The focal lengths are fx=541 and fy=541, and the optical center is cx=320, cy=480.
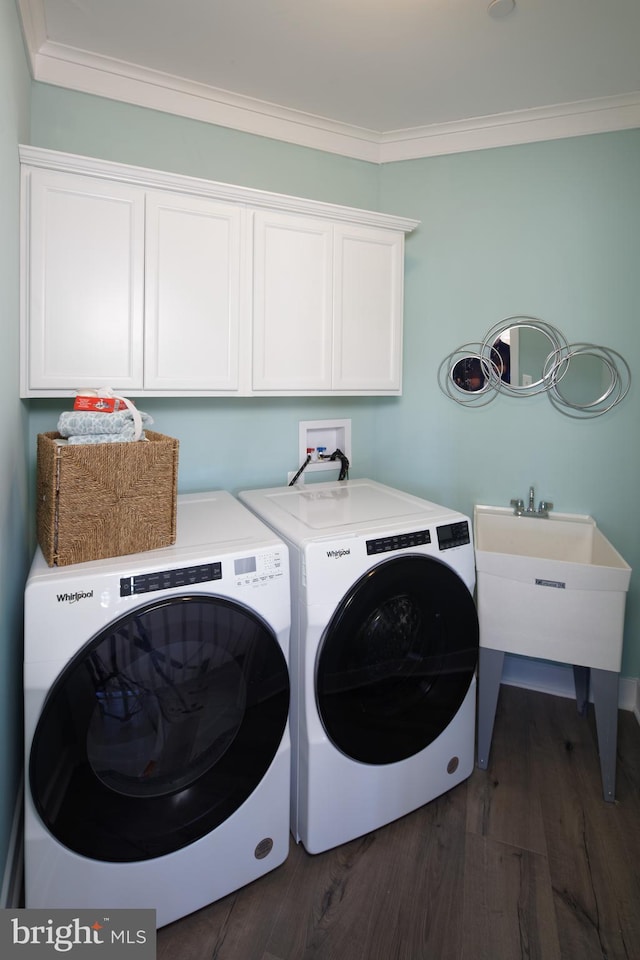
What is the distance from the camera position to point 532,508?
2.45 metres

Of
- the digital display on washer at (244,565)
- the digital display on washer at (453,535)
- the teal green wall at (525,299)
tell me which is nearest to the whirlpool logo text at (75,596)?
the digital display on washer at (244,565)

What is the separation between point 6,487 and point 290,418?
1283mm

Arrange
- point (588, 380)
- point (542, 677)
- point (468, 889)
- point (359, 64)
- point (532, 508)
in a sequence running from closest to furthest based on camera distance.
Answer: point (468, 889) < point (359, 64) < point (588, 380) < point (532, 508) < point (542, 677)

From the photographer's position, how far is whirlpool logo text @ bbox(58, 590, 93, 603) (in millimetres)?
1236

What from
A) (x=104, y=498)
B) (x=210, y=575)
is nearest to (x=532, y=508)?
(x=210, y=575)

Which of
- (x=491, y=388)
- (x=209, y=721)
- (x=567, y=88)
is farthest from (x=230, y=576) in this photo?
(x=567, y=88)

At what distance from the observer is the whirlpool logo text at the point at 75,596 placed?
1.24 metres

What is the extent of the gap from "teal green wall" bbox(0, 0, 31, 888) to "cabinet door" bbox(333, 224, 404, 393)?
3.63ft

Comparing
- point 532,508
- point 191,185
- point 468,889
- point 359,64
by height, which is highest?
point 359,64

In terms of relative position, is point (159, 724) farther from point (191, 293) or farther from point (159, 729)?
point (191, 293)

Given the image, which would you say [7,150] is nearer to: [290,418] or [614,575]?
[290,418]

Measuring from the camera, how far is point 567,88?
2.06 metres

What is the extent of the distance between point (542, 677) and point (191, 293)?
2286 mm

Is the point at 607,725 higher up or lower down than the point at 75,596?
lower down
